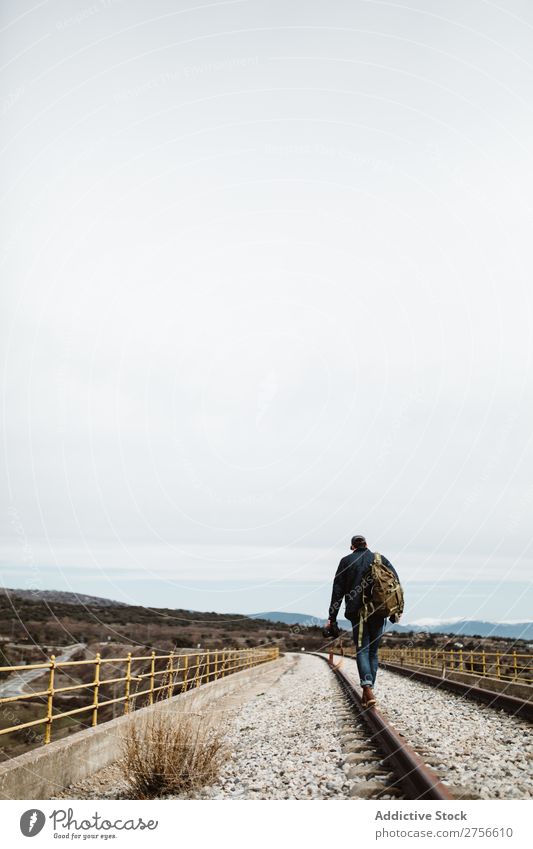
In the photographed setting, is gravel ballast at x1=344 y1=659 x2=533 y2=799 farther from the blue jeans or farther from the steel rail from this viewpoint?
the blue jeans

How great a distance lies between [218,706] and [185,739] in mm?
6546

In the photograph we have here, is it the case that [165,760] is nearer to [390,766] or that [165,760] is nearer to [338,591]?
[390,766]

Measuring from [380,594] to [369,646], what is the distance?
639 millimetres

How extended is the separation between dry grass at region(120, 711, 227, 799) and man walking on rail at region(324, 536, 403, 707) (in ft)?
5.25

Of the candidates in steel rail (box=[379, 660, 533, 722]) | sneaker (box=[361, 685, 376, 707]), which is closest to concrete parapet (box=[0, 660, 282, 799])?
sneaker (box=[361, 685, 376, 707])

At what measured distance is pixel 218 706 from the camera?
37.8 feet

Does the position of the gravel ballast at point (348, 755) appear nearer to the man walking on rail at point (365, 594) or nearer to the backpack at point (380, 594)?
the man walking on rail at point (365, 594)

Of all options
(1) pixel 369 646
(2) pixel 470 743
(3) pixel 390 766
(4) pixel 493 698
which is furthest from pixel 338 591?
(4) pixel 493 698

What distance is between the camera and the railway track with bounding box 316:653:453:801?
4.14 metres

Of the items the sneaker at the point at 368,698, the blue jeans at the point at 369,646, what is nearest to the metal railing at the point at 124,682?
the blue jeans at the point at 369,646

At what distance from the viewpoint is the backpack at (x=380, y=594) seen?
6520mm
